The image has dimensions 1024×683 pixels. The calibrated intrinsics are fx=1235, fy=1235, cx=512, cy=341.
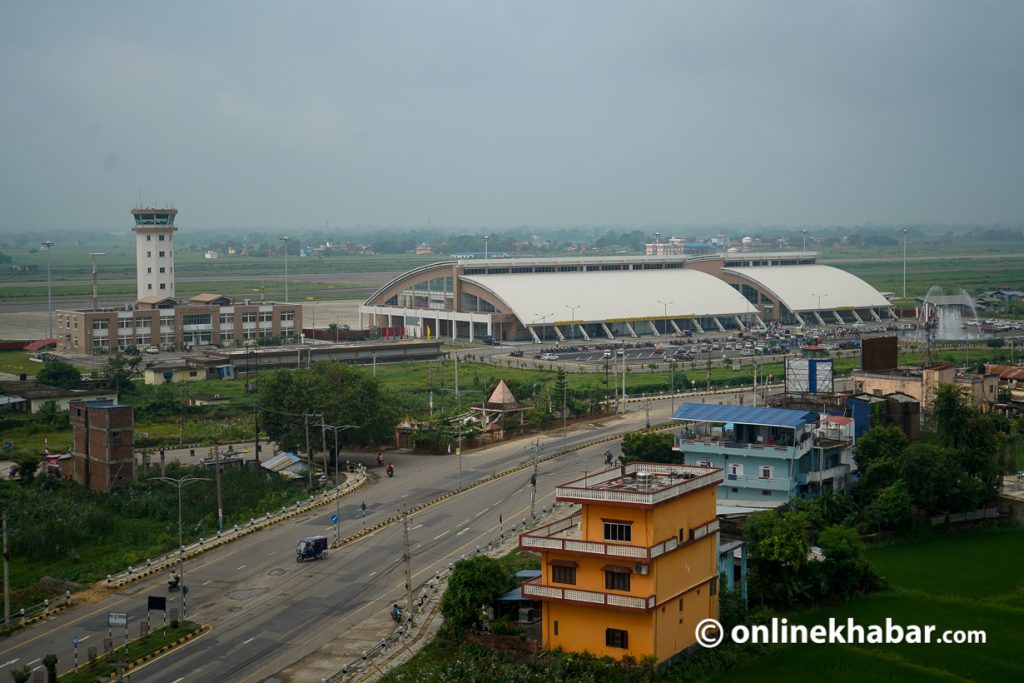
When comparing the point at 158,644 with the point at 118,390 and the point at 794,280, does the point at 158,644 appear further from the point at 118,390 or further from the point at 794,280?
the point at 794,280

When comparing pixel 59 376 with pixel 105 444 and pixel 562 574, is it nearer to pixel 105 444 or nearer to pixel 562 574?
pixel 105 444

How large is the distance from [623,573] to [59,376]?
56549 mm

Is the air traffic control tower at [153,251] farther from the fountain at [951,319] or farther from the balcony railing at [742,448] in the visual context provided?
the balcony railing at [742,448]

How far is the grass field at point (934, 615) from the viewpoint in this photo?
29781mm

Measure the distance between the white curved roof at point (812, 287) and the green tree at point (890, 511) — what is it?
7849 centimetres

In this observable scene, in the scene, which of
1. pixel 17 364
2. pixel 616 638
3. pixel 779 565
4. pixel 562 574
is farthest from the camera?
pixel 17 364

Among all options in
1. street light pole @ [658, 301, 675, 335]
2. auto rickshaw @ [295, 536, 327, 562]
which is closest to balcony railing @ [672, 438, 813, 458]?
auto rickshaw @ [295, 536, 327, 562]

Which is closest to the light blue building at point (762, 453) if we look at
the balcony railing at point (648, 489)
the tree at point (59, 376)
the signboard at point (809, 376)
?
the signboard at point (809, 376)

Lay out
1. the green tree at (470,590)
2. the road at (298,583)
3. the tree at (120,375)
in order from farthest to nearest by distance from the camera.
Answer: the tree at (120,375) → the green tree at (470,590) → the road at (298,583)

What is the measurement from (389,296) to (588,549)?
8857 centimetres

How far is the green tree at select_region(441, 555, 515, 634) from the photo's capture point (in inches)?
1256

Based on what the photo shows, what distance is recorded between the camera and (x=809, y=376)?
5550 centimetres

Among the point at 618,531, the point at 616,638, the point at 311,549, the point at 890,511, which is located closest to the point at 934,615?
the point at 890,511

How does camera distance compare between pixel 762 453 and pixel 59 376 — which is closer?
pixel 762 453
